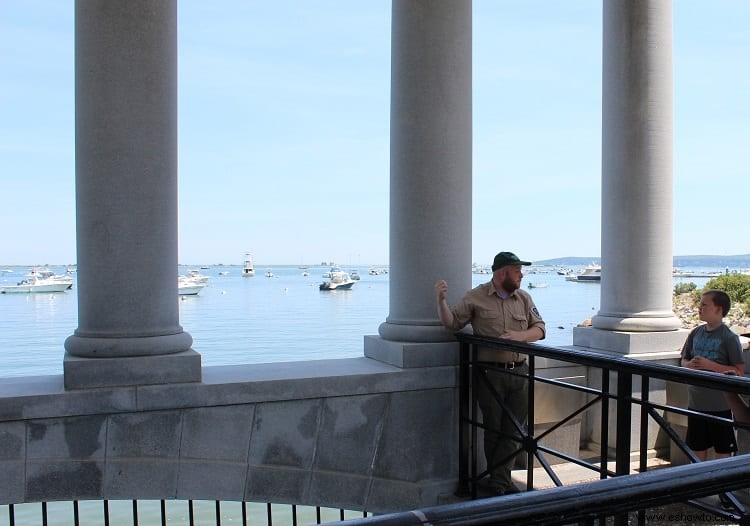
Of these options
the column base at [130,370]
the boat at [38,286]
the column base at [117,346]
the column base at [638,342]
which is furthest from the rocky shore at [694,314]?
the boat at [38,286]

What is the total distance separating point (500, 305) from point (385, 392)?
2034mm

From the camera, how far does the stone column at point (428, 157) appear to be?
1088cm

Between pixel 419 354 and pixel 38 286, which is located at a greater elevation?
pixel 419 354

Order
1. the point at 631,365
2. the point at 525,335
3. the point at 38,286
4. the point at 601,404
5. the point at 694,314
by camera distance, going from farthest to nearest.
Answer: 1. the point at 38,286
2. the point at 694,314
3. the point at 525,335
4. the point at 601,404
5. the point at 631,365

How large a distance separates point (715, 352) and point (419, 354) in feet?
13.1

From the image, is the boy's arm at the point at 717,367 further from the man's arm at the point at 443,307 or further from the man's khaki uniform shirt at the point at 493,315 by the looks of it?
the man's arm at the point at 443,307

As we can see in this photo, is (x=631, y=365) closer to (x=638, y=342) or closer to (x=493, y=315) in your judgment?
(x=493, y=315)

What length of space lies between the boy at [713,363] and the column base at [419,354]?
10.7 ft

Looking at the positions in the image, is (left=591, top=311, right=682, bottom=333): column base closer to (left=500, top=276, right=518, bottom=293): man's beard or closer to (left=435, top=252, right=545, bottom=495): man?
(left=435, top=252, right=545, bottom=495): man

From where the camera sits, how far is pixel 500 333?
33.5 ft

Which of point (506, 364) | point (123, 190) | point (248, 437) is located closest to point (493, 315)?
point (506, 364)

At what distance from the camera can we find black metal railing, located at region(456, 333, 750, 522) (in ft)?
21.5

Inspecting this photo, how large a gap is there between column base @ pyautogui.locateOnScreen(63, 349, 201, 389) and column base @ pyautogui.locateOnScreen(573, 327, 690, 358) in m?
7.29

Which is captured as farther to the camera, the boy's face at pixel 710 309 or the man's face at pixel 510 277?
the man's face at pixel 510 277
